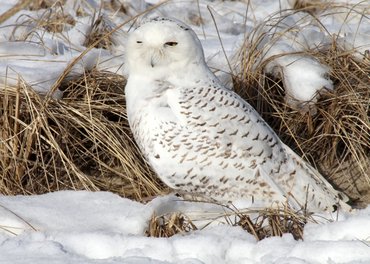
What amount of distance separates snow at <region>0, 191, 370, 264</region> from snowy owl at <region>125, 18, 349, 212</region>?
38 cm

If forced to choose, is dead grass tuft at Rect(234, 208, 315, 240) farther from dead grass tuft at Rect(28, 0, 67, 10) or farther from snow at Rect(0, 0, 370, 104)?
dead grass tuft at Rect(28, 0, 67, 10)

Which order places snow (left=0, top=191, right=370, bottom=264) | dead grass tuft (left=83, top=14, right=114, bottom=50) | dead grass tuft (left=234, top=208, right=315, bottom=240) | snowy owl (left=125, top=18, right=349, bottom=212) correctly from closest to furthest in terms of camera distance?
snow (left=0, top=191, right=370, bottom=264)
dead grass tuft (left=234, top=208, right=315, bottom=240)
snowy owl (left=125, top=18, right=349, bottom=212)
dead grass tuft (left=83, top=14, right=114, bottom=50)

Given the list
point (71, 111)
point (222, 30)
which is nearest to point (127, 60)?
point (71, 111)

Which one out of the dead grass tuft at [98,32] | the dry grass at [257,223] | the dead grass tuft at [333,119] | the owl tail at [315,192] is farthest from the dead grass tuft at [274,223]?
the dead grass tuft at [98,32]

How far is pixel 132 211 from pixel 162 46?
85 centimetres

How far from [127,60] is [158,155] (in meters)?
0.57

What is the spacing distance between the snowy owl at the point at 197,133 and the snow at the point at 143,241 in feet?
1.25

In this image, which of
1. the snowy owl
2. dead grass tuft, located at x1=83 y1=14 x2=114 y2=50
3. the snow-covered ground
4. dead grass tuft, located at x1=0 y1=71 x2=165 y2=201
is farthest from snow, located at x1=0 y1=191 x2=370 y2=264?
dead grass tuft, located at x1=83 y1=14 x2=114 y2=50

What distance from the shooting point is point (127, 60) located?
4.38 metres

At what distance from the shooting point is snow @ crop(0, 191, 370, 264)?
314cm

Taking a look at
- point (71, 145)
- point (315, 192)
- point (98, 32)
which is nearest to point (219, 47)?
point (98, 32)

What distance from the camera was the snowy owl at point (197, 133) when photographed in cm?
407

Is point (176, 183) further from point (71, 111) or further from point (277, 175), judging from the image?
point (71, 111)

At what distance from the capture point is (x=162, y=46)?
416 centimetres
